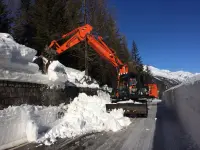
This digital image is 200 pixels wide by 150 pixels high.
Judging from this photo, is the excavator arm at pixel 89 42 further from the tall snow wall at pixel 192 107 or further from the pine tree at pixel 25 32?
the pine tree at pixel 25 32

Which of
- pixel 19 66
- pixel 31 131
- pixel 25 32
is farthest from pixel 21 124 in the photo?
pixel 25 32

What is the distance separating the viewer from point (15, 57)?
356 inches

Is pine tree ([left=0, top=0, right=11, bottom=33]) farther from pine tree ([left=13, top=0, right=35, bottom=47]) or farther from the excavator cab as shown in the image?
the excavator cab

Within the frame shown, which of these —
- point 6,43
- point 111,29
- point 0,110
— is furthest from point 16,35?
point 0,110

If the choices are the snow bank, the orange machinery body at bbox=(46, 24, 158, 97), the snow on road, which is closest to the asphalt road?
the snow on road

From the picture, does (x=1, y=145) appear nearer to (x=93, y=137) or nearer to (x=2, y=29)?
(x=93, y=137)

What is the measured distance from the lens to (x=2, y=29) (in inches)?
851

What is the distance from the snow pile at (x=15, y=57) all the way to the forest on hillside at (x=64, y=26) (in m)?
11.6

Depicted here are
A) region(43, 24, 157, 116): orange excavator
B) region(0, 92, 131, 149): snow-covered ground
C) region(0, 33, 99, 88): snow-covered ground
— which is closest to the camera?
region(0, 92, 131, 149): snow-covered ground

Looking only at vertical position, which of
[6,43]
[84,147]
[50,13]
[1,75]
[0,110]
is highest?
[50,13]

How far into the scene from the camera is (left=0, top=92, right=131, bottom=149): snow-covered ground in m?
7.43

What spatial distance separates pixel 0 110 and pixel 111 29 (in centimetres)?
2951

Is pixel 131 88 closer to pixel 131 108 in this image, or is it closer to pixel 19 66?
pixel 131 108

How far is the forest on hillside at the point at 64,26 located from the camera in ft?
80.8
